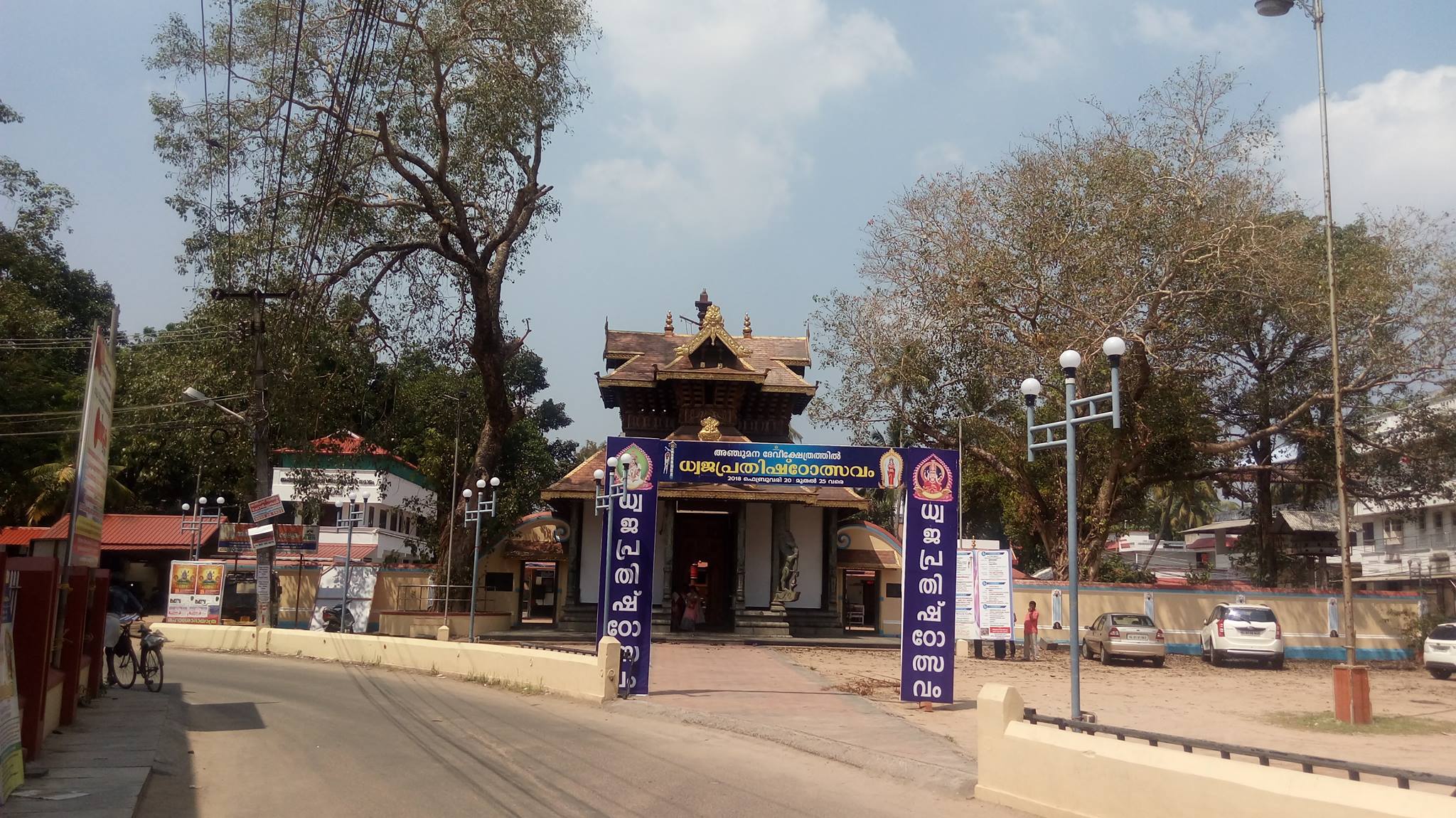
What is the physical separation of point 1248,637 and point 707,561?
47.5ft

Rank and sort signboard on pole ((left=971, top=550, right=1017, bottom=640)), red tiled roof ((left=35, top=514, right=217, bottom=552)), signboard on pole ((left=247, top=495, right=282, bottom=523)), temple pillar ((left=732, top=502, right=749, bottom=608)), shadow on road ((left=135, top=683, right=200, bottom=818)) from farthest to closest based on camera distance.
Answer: red tiled roof ((left=35, top=514, right=217, bottom=552)), temple pillar ((left=732, top=502, right=749, bottom=608)), signboard on pole ((left=971, top=550, right=1017, bottom=640)), signboard on pole ((left=247, top=495, right=282, bottom=523)), shadow on road ((left=135, top=683, right=200, bottom=818))

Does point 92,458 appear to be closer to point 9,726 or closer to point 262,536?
point 9,726

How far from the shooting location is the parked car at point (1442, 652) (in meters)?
22.3

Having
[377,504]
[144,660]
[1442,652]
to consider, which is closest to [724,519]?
[144,660]

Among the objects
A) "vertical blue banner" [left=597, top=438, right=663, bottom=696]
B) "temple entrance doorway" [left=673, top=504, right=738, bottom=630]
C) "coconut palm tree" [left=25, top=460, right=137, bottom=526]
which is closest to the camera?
"vertical blue banner" [left=597, top=438, right=663, bottom=696]

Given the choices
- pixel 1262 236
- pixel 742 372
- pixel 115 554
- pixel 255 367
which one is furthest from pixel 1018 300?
pixel 115 554

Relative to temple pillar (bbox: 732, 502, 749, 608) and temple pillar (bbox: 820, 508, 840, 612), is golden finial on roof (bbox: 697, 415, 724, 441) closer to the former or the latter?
temple pillar (bbox: 732, 502, 749, 608)

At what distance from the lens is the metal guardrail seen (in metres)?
6.00

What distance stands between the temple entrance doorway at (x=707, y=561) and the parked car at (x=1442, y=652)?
1718cm

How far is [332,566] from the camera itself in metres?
27.7

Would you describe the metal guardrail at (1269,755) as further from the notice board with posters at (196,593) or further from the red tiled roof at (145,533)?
the red tiled roof at (145,533)

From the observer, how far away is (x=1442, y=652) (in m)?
22.5

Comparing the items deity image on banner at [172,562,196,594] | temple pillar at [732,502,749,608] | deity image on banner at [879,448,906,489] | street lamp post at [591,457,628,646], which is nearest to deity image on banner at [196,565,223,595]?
deity image on banner at [172,562,196,594]

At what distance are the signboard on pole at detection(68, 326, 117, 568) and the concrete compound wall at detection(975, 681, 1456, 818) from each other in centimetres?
949
